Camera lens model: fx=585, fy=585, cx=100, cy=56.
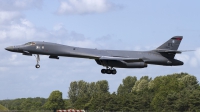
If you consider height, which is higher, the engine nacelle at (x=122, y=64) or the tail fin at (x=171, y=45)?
the tail fin at (x=171, y=45)

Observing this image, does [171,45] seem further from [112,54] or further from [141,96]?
[141,96]

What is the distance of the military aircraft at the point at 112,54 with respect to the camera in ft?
191

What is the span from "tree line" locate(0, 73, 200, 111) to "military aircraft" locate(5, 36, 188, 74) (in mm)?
26788

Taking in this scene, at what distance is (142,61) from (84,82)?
9945 cm

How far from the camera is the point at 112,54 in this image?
6197 centimetres

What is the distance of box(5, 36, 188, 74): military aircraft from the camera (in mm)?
58188

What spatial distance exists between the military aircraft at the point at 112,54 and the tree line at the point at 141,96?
87.9 ft

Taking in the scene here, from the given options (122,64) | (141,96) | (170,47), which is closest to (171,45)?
(170,47)

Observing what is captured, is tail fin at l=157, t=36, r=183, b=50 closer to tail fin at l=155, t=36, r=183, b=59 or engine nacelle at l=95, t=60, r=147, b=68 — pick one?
tail fin at l=155, t=36, r=183, b=59

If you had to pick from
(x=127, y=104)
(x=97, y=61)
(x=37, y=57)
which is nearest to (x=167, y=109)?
(x=127, y=104)

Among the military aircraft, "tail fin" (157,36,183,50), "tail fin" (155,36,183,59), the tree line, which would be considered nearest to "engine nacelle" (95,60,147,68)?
the military aircraft

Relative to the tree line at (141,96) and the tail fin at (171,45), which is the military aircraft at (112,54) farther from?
the tree line at (141,96)

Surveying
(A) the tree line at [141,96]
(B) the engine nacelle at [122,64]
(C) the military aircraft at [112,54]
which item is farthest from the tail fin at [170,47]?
(A) the tree line at [141,96]

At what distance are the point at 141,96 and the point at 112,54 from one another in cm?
5315
